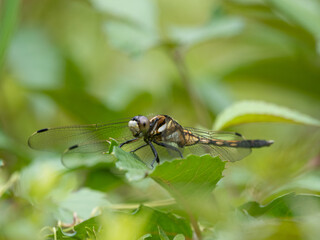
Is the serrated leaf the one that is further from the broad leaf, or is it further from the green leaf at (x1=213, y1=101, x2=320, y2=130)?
the broad leaf

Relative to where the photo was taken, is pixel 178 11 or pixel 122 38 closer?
pixel 122 38

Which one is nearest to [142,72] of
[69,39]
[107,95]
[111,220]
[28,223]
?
[69,39]

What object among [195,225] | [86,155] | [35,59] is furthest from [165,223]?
[35,59]

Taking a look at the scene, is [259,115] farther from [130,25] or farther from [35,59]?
[35,59]

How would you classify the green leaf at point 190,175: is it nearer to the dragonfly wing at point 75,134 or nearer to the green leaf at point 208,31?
the dragonfly wing at point 75,134

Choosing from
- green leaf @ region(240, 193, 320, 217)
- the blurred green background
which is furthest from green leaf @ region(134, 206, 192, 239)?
the blurred green background

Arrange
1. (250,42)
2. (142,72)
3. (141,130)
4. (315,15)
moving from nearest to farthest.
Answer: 1. (141,130)
2. (315,15)
3. (250,42)
4. (142,72)

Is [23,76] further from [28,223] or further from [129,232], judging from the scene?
[129,232]
